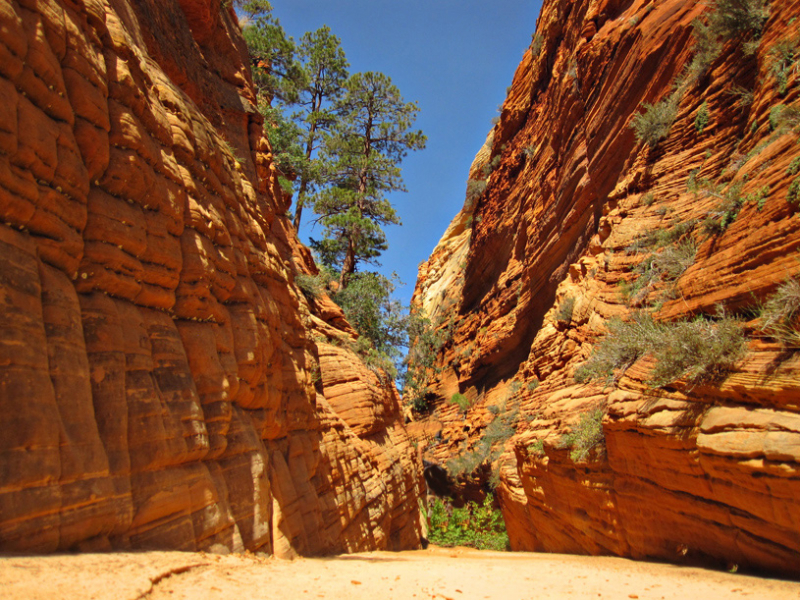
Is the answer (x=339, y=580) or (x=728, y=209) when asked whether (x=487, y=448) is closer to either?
(x=728, y=209)

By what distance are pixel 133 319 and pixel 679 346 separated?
6.85 m

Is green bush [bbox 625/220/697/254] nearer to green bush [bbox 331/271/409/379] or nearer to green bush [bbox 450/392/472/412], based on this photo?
green bush [bbox 331/271/409/379]

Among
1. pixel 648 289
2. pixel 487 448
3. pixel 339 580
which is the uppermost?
pixel 648 289

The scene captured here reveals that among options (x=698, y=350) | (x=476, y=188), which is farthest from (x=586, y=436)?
(x=476, y=188)

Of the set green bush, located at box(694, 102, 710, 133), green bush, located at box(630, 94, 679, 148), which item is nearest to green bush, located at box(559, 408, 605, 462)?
green bush, located at box(694, 102, 710, 133)

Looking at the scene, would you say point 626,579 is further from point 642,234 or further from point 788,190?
point 642,234

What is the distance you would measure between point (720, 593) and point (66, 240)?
7.44 metres

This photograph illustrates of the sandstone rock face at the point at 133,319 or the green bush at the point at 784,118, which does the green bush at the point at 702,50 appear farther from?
the sandstone rock face at the point at 133,319

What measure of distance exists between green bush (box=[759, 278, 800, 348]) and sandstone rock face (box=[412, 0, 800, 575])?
0.10 meters

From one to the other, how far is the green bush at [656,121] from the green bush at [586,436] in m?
7.42

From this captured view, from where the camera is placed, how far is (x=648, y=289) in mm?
8641

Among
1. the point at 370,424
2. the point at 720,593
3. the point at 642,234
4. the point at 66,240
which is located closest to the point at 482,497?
the point at 370,424

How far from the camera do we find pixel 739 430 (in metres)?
4.98

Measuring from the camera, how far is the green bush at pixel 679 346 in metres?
5.43
